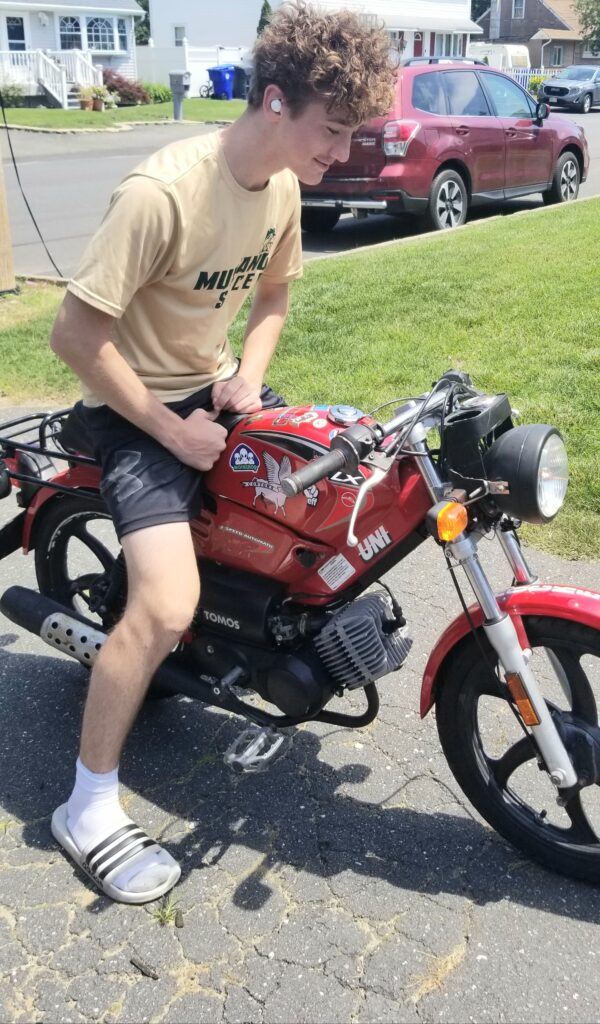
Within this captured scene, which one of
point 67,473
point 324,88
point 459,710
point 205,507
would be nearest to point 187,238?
point 324,88

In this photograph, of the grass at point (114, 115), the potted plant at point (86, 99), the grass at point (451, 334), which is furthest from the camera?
the potted plant at point (86, 99)

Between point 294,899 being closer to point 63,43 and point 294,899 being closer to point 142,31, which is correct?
point 63,43

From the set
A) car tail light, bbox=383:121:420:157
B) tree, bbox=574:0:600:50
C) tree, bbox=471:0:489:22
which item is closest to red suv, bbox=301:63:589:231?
car tail light, bbox=383:121:420:157

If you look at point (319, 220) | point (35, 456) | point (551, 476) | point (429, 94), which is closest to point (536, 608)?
point (551, 476)

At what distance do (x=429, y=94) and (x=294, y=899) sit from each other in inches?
384

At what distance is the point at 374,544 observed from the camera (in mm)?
2594

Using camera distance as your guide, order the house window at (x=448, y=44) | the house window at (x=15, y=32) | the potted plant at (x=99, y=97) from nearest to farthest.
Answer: the potted plant at (x=99, y=97), the house window at (x=15, y=32), the house window at (x=448, y=44)

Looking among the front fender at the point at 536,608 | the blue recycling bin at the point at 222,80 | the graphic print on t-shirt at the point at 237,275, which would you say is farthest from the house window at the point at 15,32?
the front fender at the point at 536,608

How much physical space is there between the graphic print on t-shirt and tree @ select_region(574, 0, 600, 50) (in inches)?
2786

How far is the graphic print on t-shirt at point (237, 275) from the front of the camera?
2.69 meters

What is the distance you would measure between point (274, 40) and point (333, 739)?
6.77 feet

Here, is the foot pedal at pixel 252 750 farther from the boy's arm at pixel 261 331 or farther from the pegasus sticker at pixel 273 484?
the boy's arm at pixel 261 331

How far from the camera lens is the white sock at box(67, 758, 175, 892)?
2.64 meters

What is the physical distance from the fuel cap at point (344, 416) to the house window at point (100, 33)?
159 ft
